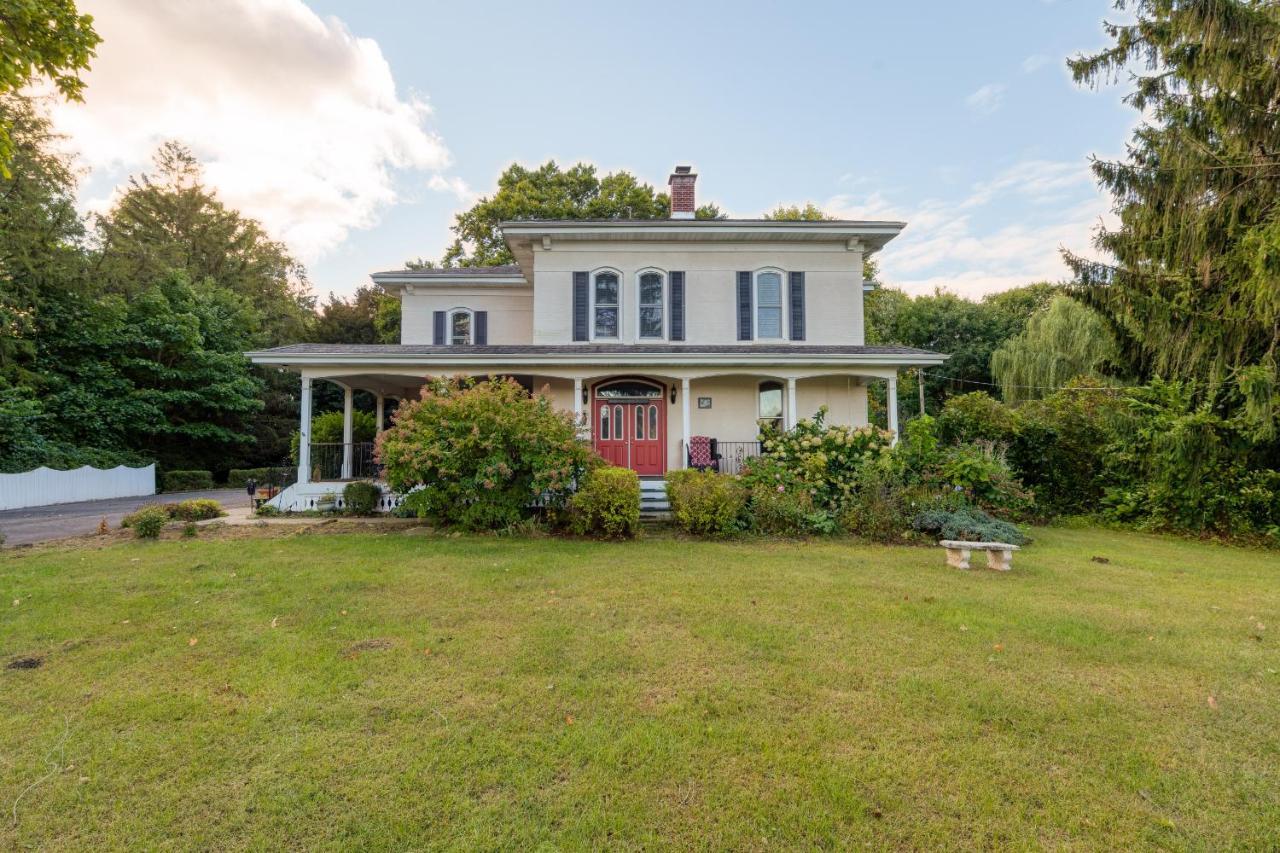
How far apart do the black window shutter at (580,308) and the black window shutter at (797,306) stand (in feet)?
17.9

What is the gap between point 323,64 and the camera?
11.6 meters

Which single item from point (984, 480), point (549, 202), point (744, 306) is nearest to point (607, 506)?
point (984, 480)

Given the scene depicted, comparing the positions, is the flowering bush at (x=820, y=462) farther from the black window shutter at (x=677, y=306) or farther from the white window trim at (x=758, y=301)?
the black window shutter at (x=677, y=306)

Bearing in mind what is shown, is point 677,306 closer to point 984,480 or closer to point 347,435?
point 984,480

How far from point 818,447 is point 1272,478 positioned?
730cm

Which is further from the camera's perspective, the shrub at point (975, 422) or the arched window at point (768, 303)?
the arched window at point (768, 303)

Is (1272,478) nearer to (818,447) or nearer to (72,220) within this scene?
(818,447)

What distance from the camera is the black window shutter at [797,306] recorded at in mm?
14328

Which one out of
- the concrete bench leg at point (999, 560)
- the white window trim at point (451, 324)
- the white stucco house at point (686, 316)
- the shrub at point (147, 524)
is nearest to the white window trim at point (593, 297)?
the white stucco house at point (686, 316)

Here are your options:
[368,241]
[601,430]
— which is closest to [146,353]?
[368,241]

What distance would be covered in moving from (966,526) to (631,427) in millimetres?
7941

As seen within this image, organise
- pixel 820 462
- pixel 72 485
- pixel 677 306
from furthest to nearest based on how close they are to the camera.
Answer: pixel 72 485 → pixel 677 306 → pixel 820 462

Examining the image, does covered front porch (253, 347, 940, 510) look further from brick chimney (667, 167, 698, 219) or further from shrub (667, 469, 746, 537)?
brick chimney (667, 167, 698, 219)

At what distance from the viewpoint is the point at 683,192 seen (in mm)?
15297
